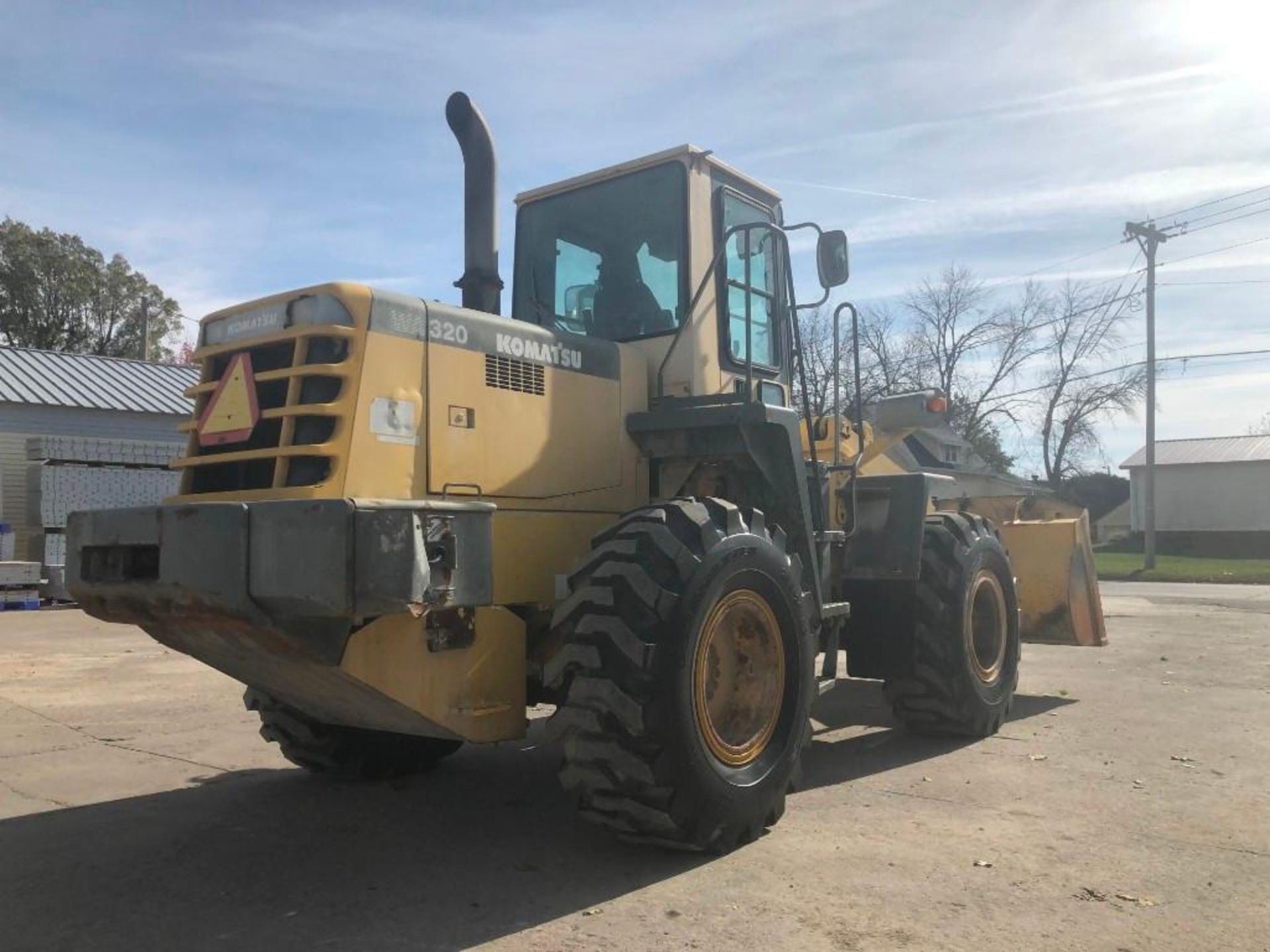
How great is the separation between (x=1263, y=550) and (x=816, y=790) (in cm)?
5025

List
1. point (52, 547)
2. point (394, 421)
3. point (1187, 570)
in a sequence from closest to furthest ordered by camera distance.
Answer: point (394, 421) → point (52, 547) → point (1187, 570)

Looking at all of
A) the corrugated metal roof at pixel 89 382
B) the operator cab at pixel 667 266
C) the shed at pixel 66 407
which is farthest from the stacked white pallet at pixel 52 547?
the operator cab at pixel 667 266

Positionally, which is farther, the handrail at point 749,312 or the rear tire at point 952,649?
the rear tire at point 952,649

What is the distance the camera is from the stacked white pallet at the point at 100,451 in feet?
65.5

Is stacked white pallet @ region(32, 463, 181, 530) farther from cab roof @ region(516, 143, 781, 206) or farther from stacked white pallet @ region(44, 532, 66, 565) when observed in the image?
cab roof @ region(516, 143, 781, 206)

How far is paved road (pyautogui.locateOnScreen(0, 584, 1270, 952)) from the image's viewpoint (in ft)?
12.5

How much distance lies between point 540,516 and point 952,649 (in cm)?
325

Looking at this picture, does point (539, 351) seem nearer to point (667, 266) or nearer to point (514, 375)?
point (514, 375)

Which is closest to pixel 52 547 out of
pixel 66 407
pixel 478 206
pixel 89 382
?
pixel 66 407

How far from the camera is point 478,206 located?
5.64 meters

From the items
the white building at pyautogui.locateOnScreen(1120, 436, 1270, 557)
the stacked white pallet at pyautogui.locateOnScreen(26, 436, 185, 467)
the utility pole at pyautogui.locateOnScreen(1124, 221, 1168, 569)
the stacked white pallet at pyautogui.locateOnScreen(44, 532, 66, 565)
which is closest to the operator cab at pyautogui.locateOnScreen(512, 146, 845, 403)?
the stacked white pallet at pyautogui.locateOnScreen(26, 436, 185, 467)

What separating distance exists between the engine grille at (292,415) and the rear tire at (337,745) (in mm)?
1691

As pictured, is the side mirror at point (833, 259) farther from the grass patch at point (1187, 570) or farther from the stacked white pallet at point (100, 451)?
the grass patch at point (1187, 570)

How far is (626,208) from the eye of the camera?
603cm
